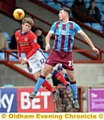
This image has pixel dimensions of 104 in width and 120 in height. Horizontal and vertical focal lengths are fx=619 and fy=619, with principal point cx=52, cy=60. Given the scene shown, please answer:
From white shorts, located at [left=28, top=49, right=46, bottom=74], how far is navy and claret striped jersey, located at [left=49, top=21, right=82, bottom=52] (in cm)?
61

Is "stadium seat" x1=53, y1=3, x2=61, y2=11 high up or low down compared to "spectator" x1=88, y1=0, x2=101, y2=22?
up

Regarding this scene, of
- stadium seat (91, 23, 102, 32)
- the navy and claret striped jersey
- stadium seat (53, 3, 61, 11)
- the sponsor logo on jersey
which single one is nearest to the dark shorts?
the navy and claret striped jersey

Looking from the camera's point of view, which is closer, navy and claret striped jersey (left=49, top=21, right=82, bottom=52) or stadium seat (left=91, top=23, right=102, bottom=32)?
navy and claret striped jersey (left=49, top=21, right=82, bottom=52)

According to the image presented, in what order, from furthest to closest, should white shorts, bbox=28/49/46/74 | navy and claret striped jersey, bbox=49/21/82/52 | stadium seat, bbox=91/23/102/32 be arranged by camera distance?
stadium seat, bbox=91/23/102/32, white shorts, bbox=28/49/46/74, navy and claret striped jersey, bbox=49/21/82/52

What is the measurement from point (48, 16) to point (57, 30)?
310 inches

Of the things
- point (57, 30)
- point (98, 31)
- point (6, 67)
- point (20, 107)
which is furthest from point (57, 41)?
point (98, 31)

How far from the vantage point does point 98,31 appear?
18203 millimetres

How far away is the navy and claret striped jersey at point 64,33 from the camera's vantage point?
428 inches

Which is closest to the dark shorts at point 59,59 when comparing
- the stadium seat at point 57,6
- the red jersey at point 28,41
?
the red jersey at point 28,41

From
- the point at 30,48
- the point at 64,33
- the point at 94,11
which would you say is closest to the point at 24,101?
the point at 30,48

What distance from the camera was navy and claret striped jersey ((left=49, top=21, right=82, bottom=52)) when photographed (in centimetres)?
1088

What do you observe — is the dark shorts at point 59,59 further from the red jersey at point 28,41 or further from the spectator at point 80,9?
the spectator at point 80,9

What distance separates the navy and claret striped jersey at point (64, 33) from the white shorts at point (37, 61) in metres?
0.61

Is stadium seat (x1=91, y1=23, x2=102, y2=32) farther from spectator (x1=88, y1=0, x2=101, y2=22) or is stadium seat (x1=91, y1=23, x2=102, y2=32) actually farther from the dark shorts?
the dark shorts
